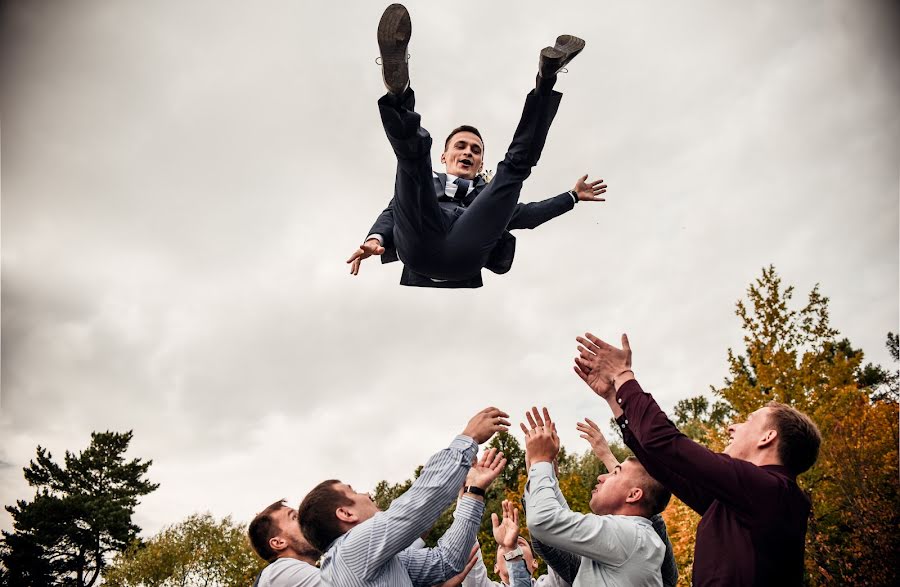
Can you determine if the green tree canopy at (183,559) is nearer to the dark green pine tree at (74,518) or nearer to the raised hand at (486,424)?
the dark green pine tree at (74,518)

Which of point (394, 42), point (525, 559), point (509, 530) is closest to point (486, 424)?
point (509, 530)

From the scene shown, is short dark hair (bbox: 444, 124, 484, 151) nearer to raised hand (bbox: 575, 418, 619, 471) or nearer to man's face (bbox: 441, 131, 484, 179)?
man's face (bbox: 441, 131, 484, 179)

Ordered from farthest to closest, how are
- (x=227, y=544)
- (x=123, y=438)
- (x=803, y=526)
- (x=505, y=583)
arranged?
(x=123, y=438) → (x=227, y=544) → (x=505, y=583) → (x=803, y=526)

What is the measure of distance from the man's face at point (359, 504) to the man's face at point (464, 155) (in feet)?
9.10

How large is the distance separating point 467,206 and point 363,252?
3.66 feet

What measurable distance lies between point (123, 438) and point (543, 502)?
40.4 metres

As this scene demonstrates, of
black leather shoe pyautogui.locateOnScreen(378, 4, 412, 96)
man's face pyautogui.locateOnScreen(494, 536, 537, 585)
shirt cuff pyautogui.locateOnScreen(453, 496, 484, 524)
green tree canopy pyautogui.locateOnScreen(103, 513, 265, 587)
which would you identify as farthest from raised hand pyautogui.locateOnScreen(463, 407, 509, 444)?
green tree canopy pyautogui.locateOnScreen(103, 513, 265, 587)

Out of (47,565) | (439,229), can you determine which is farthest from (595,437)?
(47,565)

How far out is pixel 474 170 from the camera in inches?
199

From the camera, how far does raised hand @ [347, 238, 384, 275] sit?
13.1ft

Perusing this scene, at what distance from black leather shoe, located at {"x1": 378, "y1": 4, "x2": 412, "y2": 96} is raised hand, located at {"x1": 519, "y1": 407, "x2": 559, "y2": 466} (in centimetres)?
214

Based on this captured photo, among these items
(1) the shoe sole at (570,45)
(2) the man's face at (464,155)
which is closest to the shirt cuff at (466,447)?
(1) the shoe sole at (570,45)

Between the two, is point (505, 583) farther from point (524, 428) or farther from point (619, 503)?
point (524, 428)

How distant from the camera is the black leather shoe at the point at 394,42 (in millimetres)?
3420
